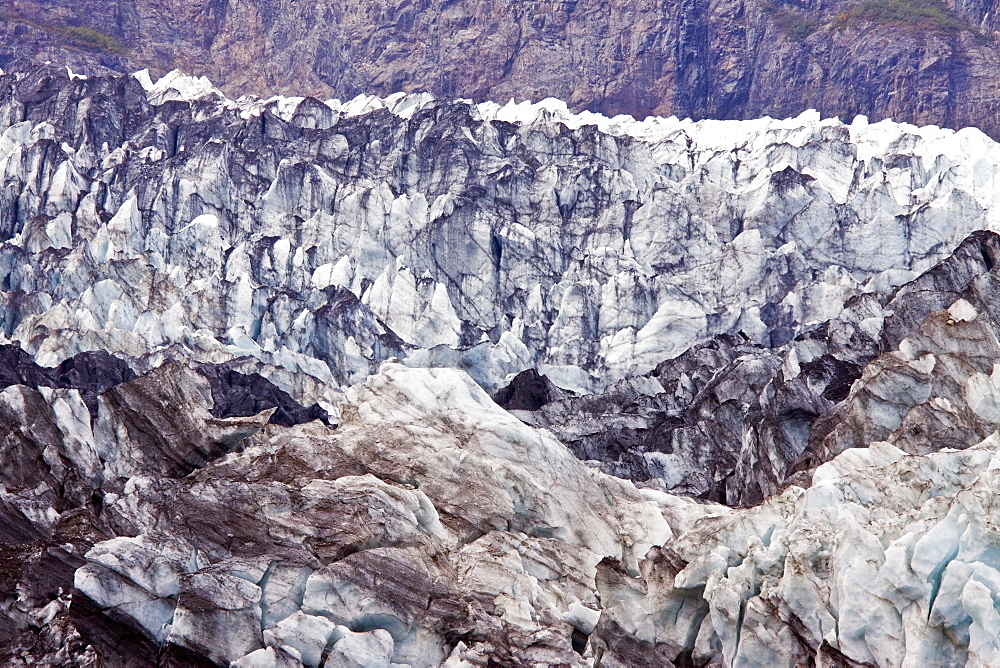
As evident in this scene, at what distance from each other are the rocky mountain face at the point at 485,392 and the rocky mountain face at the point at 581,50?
82.0 ft

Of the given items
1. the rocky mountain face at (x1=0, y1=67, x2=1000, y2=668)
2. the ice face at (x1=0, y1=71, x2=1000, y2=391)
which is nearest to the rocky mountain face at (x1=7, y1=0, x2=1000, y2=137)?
the ice face at (x1=0, y1=71, x2=1000, y2=391)

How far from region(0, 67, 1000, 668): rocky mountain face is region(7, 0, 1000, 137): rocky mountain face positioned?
984 inches

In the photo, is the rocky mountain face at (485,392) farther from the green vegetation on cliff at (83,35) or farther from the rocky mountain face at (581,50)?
the green vegetation on cliff at (83,35)

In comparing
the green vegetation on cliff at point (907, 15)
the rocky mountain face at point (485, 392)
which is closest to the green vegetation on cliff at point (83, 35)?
the rocky mountain face at point (485, 392)

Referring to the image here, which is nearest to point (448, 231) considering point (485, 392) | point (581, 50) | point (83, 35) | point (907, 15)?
point (485, 392)

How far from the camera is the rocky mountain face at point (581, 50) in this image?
98125 millimetres

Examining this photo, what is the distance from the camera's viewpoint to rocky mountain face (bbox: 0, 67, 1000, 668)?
17.2 meters

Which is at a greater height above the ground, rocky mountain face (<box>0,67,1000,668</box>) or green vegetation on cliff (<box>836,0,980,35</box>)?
green vegetation on cliff (<box>836,0,980,35</box>)

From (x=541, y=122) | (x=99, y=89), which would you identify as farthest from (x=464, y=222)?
(x=99, y=89)

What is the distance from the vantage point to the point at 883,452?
20.0 metres

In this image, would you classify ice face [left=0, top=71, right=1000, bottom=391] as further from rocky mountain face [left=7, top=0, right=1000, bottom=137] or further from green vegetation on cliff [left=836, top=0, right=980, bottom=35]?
green vegetation on cliff [left=836, top=0, right=980, bottom=35]

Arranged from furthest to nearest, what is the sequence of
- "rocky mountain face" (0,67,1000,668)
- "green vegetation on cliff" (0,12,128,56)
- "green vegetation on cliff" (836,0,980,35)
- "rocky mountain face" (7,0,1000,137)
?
"green vegetation on cliff" (0,12,128,56), "green vegetation on cliff" (836,0,980,35), "rocky mountain face" (7,0,1000,137), "rocky mountain face" (0,67,1000,668)

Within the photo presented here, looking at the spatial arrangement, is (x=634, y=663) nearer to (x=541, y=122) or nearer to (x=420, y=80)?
(x=541, y=122)

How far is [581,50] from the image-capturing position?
351 ft
